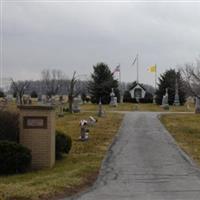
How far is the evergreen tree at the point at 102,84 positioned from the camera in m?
85.9

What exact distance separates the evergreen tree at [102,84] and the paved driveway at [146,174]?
5861cm

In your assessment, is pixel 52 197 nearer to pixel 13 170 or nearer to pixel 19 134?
pixel 13 170

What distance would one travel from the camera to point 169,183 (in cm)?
1417

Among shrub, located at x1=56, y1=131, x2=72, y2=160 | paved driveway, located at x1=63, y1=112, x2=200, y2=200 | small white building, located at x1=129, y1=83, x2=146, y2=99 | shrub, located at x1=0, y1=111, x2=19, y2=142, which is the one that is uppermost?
small white building, located at x1=129, y1=83, x2=146, y2=99

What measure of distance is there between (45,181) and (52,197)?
6.46 ft

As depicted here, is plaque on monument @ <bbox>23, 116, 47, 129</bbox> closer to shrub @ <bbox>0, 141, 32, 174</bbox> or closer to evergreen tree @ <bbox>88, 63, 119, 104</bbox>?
shrub @ <bbox>0, 141, 32, 174</bbox>

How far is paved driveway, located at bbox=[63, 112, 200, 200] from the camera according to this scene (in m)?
12.4

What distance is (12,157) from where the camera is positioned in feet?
50.7

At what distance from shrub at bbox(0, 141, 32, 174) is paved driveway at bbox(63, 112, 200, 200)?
2.30 m

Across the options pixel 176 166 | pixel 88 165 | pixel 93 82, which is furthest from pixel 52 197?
pixel 93 82

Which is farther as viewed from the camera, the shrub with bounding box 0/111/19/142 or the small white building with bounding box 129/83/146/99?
the small white building with bounding box 129/83/146/99

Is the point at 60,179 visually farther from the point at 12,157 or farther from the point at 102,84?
the point at 102,84

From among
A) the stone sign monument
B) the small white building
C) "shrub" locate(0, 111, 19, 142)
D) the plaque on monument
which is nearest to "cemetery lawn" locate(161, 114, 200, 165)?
the stone sign monument

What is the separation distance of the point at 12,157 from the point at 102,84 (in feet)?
233
